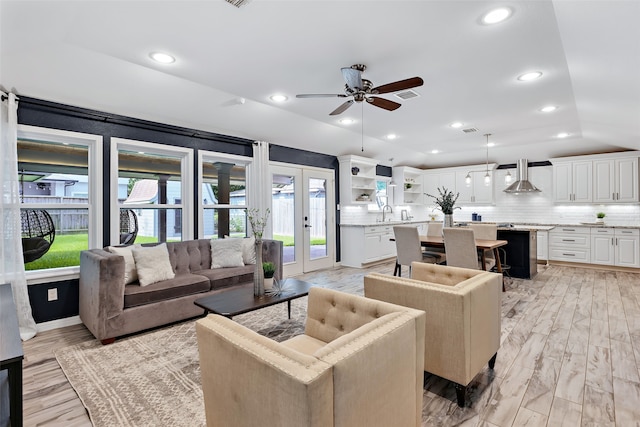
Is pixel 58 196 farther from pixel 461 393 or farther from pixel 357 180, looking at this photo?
pixel 357 180

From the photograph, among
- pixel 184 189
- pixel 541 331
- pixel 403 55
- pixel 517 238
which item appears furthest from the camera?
pixel 517 238

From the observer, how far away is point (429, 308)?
2088 mm

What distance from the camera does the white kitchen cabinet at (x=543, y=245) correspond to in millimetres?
6891

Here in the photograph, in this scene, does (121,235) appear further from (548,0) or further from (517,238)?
(517,238)

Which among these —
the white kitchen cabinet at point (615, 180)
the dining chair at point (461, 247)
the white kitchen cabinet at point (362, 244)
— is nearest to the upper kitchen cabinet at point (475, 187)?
the white kitchen cabinet at point (615, 180)

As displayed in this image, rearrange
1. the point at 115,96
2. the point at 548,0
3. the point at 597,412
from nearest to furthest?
the point at 597,412
the point at 548,0
the point at 115,96

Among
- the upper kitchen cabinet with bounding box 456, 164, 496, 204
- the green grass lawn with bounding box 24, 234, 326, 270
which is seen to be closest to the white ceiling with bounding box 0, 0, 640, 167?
the green grass lawn with bounding box 24, 234, 326, 270

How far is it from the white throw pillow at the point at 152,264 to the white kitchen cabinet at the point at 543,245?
7.26 meters

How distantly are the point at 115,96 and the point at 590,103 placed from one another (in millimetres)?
5724

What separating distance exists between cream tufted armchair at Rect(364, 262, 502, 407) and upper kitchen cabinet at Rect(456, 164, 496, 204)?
21.2ft

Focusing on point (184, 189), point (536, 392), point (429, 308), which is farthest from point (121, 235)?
point (536, 392)

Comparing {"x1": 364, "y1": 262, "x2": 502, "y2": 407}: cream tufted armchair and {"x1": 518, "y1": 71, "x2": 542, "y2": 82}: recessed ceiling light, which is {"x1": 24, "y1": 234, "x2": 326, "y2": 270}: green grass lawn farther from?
{"x1": 518, "y1": 71, "x2": 542, "y2": 82}: recessed ceiling light

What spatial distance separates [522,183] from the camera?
7.41 m

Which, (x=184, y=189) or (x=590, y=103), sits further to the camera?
(x=184, y=189)
